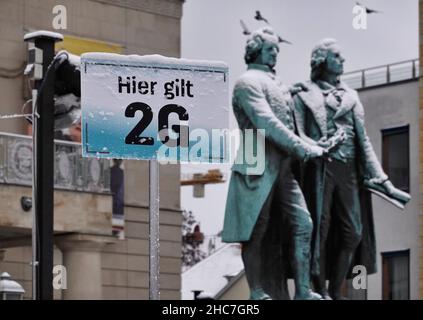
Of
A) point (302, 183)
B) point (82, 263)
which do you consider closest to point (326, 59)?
point (302, 183)

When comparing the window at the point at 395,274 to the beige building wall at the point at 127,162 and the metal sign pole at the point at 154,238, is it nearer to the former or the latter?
the beige building wall at the point at 127,162

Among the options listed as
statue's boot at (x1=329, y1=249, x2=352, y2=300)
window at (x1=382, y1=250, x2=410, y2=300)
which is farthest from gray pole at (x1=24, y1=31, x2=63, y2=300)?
window at (x1=382, y1=250, x2=410, y2=300)

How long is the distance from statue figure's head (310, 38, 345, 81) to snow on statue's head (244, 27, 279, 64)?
2.71 ft

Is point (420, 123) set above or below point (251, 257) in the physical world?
above

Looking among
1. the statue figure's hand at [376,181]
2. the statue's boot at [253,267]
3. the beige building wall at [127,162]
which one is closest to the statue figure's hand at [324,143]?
the statue figure's hand at [376,181]

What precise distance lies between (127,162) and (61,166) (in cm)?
454

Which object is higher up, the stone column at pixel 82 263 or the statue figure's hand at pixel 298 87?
the statue figure's hand at pixel 298 87

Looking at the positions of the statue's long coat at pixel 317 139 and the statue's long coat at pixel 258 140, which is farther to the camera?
the statue's long coat at pixel 317 139

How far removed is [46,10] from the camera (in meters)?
23.1

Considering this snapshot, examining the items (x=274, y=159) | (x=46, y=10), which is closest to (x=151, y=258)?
(x=274, y=159)

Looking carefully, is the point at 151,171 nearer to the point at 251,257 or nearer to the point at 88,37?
the point at 251,257

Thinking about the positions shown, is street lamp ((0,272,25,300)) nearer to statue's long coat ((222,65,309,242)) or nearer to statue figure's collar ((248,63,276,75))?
statue's long coat ((222,65,309,242))

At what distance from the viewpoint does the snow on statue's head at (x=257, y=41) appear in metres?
18.7

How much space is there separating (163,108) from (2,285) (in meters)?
5.34
